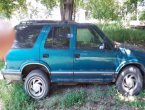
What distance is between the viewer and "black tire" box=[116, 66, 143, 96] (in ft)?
20.4

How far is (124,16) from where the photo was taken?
19.3 metres

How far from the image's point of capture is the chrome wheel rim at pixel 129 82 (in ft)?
20.5

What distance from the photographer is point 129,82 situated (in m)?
6.28

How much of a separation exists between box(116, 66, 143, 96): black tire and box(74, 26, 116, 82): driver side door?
25 centimetres

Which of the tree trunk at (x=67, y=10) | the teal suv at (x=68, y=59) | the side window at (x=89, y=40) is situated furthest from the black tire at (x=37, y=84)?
the tree trunk at (x=67, y=10)

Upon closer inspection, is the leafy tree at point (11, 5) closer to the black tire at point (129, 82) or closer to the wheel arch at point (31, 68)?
the wheel arch at point (31, 68)

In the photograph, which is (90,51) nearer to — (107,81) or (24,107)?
(107,81)

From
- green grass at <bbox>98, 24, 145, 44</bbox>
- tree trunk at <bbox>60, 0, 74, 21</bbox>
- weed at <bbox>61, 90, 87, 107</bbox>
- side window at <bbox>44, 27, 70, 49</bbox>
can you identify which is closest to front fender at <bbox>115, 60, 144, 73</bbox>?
weed at <bbox>61, 90, 87, 107</bbox>

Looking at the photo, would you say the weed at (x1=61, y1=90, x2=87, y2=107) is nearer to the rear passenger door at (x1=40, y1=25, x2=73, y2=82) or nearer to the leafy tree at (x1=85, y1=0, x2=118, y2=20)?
the rear passenger door at (x1=40, y1=25, x2=73, y2=82)

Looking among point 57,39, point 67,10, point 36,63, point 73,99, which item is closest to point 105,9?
point 67,10

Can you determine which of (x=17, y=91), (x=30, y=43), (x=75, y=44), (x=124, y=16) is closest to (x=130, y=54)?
(x=75, y=44)

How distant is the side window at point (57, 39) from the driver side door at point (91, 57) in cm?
23

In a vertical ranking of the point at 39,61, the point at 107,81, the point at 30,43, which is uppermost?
the point at 30,43

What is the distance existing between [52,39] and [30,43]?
50 cm
